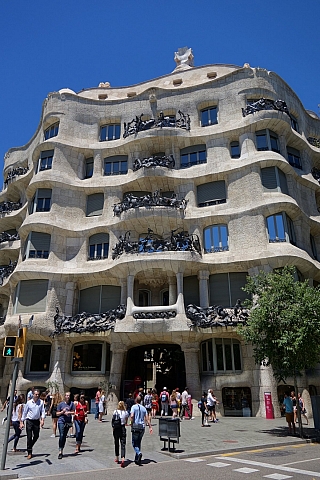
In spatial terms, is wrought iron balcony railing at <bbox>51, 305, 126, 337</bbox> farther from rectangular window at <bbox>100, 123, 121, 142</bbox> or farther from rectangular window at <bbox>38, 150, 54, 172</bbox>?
rectangular window at <bbox>100, 123, 121, 142</bbox>

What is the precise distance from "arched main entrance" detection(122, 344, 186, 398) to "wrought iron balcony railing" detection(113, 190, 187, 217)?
9.56 meters

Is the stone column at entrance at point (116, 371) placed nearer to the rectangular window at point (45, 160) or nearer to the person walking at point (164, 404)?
the person walking at point (164, 404)

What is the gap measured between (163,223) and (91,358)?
1013 cm

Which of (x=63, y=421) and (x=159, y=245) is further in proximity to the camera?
(x=159, y=245)

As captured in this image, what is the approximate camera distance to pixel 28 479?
29.2ft

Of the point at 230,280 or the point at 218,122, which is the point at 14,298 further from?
the point at 218,122

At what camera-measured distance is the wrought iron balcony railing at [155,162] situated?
2836cm

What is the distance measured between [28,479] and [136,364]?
1909 cm

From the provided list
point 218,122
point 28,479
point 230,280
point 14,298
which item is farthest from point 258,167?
point 28,479

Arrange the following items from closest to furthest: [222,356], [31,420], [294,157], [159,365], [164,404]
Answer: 1. [31,420]
2. [164,404]
3. [222,356]
4. [159,365]
5. [294,157]

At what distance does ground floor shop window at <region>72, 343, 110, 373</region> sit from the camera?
26.0 metres

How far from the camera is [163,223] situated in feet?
89.3

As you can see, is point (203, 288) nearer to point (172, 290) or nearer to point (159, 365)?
point (172, 290)

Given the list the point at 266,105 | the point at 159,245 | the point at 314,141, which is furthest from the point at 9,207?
the point at 314,141
